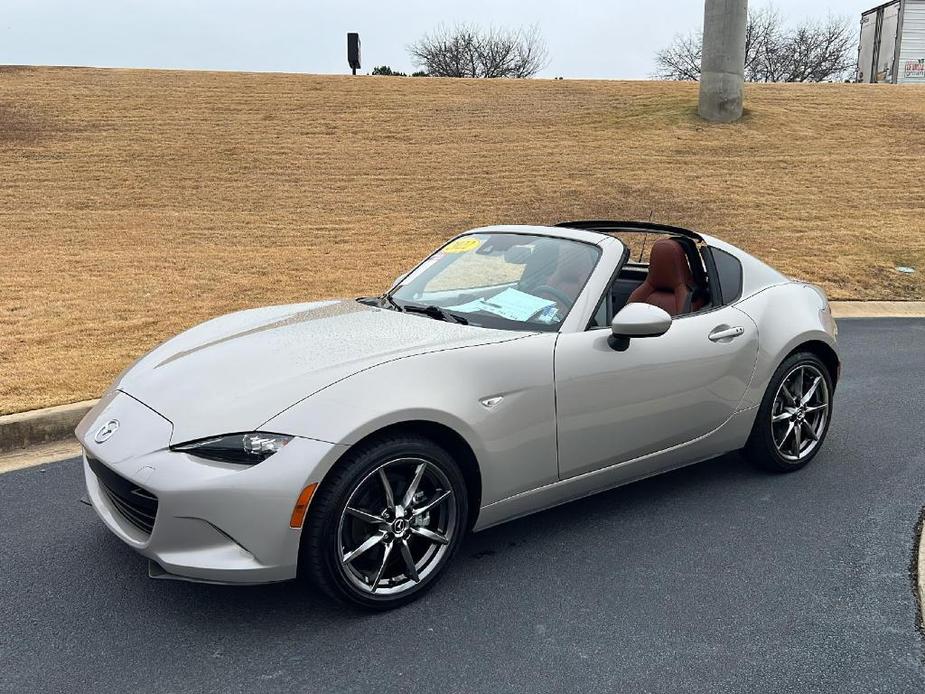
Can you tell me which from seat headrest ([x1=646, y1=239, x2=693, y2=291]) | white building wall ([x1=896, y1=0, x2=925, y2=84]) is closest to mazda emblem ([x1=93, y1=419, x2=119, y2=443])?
seat headrest ([x1=646, y1=239, x2=693, y2=291])

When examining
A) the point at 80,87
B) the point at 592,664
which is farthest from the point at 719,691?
the point at 80,87

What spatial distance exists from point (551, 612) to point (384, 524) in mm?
736

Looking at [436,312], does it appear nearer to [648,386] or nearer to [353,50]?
[648,386]

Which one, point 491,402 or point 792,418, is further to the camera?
point 792,418

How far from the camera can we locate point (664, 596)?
314cm

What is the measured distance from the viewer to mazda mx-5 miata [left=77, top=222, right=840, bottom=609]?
2.68 meters

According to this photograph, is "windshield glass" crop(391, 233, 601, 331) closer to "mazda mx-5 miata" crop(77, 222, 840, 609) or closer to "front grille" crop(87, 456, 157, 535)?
"mazda mx-5 miata" crop(77, 222, 840, 609)

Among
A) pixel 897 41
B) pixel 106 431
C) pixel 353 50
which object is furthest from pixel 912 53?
pixel 106 431

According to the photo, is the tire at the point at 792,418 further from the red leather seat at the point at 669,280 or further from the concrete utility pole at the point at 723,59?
the concrete utility pole at the point at 723,59

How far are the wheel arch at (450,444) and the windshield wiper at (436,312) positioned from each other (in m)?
0.66

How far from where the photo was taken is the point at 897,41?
28016mm

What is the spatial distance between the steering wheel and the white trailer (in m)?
28.9

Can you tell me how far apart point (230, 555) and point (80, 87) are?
24515 millimetres

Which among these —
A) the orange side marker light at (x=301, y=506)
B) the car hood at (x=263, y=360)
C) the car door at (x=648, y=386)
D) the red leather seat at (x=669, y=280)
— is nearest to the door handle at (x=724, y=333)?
the car door at (x=648, y=386)
